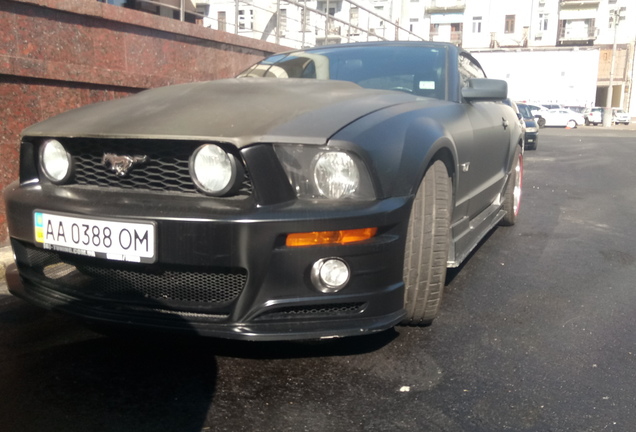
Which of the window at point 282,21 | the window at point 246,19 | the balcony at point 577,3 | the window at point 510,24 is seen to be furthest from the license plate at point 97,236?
the balcony at point 577,3

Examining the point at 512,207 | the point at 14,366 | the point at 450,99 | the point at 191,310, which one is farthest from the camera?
the point at 512,207

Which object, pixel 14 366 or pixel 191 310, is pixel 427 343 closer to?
pixel 191 310

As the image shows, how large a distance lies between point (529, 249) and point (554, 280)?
2.88 feet

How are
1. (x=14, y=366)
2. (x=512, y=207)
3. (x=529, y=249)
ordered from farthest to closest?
1. (x=512, y=207)
2. (x=529, y=249)
3. (x=14, y=366)

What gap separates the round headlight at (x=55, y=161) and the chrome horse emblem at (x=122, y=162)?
9.7 inches

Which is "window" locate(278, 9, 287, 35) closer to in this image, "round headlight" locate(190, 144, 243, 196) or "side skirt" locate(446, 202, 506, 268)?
"side skirt" locate(446, 202, 506, 268)

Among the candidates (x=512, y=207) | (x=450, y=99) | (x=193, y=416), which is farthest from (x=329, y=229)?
(x=512, y=207)

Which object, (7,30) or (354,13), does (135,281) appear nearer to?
(7,30)

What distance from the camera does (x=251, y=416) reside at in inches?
87.3

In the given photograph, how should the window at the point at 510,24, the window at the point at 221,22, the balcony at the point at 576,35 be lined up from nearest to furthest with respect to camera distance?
the window at the point at 221,22
the window at the point at 510,24
the balcony at the point at 576,35

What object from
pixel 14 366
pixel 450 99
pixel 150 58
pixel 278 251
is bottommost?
pixel 14 366

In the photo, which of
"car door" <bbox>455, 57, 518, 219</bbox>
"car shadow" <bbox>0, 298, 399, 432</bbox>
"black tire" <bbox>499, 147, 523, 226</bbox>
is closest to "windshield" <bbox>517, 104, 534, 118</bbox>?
→ "black tire" <bbox>499, 147, 523, 226</bbox>

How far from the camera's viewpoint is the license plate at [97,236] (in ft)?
7.50

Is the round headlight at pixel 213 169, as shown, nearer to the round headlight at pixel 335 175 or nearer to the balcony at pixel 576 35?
the round headlight at pixel 335 175
